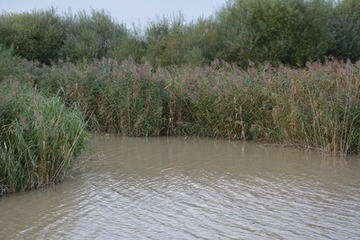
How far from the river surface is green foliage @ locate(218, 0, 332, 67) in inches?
437

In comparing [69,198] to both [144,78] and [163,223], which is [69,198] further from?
[144,78]

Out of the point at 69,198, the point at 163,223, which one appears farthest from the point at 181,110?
the point at 163,223

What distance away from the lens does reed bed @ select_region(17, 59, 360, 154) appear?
40.5 feet

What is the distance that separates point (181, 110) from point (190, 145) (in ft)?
5.89

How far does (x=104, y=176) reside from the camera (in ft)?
34.0

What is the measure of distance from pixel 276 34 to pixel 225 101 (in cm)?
969

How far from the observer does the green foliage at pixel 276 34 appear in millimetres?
23281

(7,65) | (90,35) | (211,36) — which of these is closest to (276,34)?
(211,36)

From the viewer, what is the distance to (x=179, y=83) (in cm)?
1602

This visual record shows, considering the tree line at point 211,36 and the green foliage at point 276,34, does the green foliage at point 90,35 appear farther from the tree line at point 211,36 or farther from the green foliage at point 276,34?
the green foliage at point 276,34

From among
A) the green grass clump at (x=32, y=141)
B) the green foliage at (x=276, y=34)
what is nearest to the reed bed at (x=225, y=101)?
the green grass clump at (x=32, y=141)

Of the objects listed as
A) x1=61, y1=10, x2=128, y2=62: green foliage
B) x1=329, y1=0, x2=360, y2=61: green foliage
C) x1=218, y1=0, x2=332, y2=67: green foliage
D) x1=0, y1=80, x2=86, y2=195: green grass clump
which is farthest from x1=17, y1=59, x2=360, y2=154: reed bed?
x1=329, y1=0, x2=360, y2=61: green foliage

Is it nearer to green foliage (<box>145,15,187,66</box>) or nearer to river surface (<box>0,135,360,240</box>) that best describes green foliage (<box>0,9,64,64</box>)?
green foliage (<box>145,15,187,66</box>)

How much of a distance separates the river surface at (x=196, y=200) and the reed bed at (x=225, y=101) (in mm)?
812
